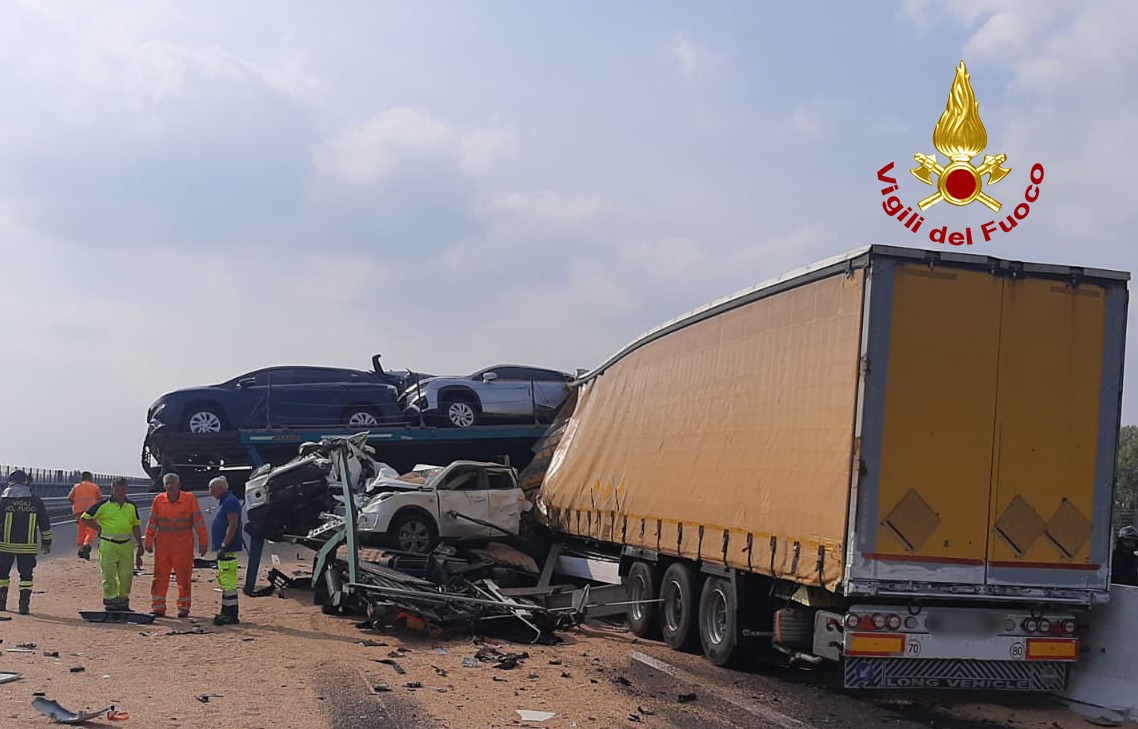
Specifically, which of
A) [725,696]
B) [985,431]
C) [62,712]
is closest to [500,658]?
[725,696]

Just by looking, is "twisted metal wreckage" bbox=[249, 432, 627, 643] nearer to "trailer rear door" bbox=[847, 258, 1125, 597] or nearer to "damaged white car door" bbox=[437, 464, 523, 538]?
"damaged white car door" bbox=[437, 464, 523, 538]

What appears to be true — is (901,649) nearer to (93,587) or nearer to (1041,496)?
(1041,496)

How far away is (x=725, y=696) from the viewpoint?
8.95 meters

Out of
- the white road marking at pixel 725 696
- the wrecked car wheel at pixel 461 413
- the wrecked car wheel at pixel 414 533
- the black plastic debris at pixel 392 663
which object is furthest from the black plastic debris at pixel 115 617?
the wrecked car wheel at pixel 461 413

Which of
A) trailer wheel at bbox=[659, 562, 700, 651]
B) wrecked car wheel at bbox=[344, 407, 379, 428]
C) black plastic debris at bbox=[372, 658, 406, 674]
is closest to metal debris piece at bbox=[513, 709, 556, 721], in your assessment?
black plastic debris at bbox=[372, 658, 406, 674]

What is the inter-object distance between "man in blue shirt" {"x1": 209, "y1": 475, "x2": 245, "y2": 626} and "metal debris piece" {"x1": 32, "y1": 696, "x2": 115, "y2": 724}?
4.77m

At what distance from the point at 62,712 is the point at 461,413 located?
41.2 feet

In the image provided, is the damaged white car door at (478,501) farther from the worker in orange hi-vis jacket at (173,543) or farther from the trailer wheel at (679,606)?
the trailer wheel at (679,606)

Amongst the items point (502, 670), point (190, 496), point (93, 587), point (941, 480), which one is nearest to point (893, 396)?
point (941, 480)

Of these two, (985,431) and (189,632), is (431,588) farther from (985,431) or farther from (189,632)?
(985,431)

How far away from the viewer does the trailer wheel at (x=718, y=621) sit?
1005cm

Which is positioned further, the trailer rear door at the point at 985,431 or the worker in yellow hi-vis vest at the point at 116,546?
the worker in yellow hi-vis vest at the point at 116,546

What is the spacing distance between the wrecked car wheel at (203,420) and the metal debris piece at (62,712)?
37.7ft

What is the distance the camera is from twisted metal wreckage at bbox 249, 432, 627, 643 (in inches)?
464
